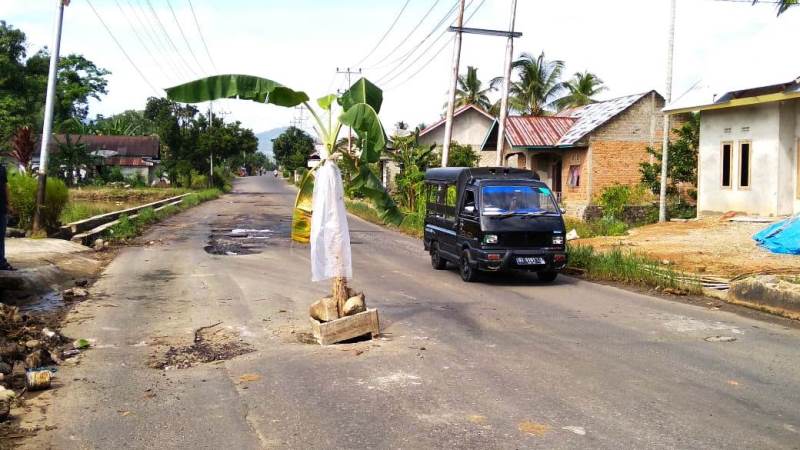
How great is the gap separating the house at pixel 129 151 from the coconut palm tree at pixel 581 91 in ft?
130

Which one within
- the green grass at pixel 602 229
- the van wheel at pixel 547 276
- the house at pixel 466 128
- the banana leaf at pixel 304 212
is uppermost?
the house at pixel 466 128

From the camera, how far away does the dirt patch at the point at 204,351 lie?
25.8ft

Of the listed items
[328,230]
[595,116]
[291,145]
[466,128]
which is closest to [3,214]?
[328,230]

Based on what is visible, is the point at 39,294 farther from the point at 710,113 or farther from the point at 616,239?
the point at 710,113

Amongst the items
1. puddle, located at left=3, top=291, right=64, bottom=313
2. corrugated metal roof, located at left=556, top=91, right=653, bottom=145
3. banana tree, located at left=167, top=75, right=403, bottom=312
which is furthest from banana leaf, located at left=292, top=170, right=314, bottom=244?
corrugated metal roof, located at left=556, top=91, right=653, bottom=145

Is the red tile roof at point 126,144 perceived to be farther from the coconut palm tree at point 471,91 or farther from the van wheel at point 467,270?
the van wheel at point 467,270

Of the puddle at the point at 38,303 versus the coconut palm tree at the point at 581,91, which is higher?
the coconut palm tree at the point at 581,91

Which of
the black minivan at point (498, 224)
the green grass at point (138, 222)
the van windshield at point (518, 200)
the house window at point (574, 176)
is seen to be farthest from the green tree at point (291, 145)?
the van windshield at point (518, 200)

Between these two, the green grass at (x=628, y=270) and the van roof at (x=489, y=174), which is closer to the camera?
the green grass at (x=628, y=270)

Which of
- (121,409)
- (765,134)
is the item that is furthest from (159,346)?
(765,134)

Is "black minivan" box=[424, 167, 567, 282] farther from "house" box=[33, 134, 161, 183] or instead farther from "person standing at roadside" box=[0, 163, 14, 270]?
"house" box=[33, 134, 161, 183]

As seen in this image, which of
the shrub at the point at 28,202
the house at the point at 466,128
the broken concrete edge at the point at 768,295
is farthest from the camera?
the house at the point at 466,128

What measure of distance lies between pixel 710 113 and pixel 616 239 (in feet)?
20.0

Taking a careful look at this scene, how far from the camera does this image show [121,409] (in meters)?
6.20
